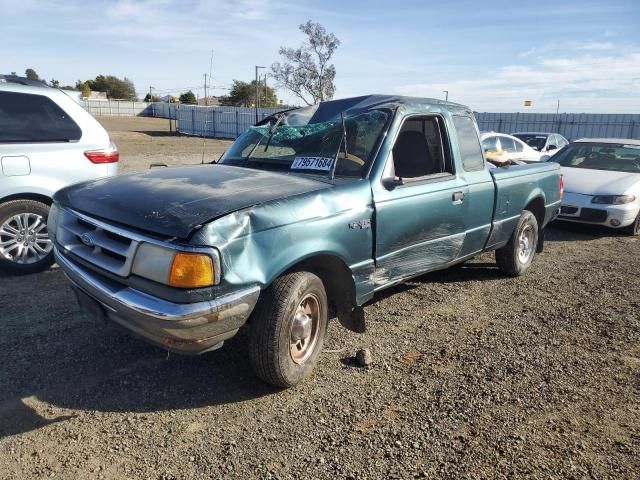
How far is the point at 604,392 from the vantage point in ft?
11.3

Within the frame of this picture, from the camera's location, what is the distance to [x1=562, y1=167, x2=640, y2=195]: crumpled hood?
8.14 meters

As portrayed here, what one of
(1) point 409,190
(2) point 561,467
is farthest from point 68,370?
(2) point 561,467

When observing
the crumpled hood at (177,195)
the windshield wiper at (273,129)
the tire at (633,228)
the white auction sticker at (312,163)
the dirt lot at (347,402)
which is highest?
the windshield wiper at (273,129)

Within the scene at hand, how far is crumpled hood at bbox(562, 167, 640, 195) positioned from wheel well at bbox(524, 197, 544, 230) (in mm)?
2674

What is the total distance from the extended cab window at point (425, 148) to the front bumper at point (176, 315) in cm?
219

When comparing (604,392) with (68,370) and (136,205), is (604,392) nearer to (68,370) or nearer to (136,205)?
(136,205)

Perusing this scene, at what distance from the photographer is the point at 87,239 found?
3.08 metres

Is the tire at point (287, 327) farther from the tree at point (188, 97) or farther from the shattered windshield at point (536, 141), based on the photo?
the tree at point (188, 97)

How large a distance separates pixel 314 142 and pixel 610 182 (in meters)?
6.45

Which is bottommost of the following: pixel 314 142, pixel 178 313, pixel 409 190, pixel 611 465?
pixel 611 465

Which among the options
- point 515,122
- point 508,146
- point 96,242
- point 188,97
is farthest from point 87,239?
point 188,97

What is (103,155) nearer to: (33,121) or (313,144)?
(33,121)

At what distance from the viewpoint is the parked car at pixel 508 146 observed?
472 inches

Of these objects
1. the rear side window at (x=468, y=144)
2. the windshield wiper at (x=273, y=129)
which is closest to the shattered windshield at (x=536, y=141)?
the rear side window at (x=468, y=144)
